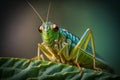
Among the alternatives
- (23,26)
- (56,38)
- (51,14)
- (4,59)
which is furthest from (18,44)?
(4,59)

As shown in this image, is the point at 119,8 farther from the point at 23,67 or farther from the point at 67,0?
the point at 23,67

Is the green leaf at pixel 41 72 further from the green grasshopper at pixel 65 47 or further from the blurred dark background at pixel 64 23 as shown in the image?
the blurred dark background at pixel 64 23

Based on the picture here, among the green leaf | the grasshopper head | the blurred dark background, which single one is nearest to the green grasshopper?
the grasshopper head

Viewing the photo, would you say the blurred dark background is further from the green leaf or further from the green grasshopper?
the green leaf

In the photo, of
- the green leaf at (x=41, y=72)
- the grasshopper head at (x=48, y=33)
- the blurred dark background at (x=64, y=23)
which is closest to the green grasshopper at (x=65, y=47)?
the grasshopper head at (x=48, y=33)

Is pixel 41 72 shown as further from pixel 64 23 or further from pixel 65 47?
pixel 64 23

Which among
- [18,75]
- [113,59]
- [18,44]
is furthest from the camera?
[18,44]
